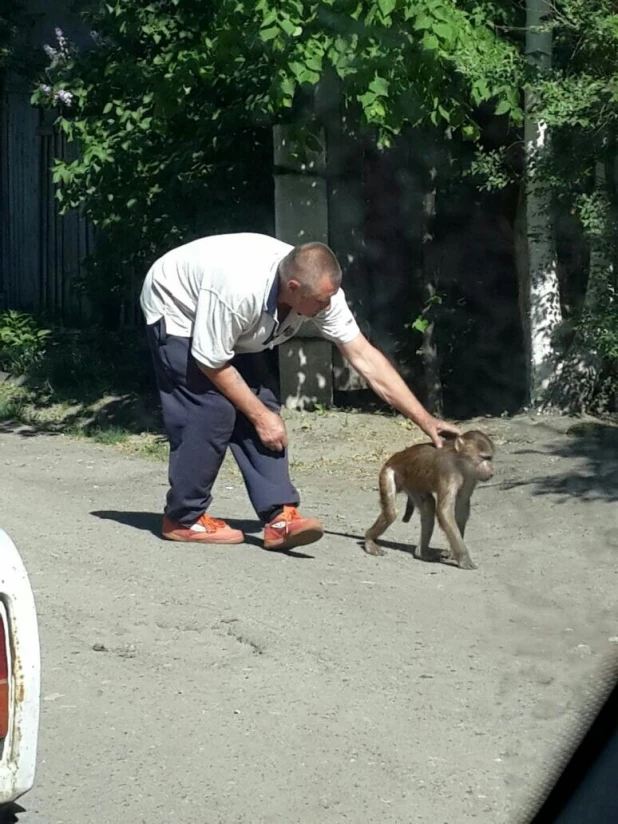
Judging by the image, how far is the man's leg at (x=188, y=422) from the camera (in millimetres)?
6852

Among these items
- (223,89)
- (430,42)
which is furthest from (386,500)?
(223,89)

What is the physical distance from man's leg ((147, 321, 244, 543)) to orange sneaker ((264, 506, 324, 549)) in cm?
37

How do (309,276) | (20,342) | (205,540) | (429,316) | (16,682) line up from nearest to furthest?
(16,682) → (309,276) → (205,540) → (429,316) → (20,342)

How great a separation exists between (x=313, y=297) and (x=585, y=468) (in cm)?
274

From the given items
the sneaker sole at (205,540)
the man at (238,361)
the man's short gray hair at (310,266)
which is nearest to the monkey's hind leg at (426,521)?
the man at (238,361)

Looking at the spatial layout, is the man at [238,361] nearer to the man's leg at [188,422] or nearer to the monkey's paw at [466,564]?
the man's leg at [188,422]

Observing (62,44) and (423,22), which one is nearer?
(423,22)

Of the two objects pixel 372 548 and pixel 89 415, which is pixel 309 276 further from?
pixel 89 415

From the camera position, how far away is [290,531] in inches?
270

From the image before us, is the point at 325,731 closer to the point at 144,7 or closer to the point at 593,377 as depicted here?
the point at 593,377

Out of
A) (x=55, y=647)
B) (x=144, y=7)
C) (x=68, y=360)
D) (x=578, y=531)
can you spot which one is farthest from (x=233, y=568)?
(x=68, y=360)

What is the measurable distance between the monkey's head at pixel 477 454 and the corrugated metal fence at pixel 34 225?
8972 mm

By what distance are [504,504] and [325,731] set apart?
3415 millimetres

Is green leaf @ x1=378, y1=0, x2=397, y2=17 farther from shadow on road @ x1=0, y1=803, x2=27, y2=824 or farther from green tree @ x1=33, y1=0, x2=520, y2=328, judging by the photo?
shadow on road @ x1=0, y1=803, x2=27, y2=824
